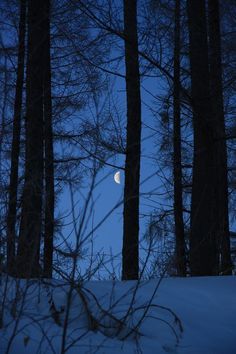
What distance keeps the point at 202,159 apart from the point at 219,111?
2.70 metres

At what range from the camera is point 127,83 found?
31.9 feet

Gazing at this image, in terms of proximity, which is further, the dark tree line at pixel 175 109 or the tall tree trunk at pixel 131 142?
the tall tree trunk at pixel 131 142

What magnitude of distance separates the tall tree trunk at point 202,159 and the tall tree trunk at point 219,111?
0.80 ft

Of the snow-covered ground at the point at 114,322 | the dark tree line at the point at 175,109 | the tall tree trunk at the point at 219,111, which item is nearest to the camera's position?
the snow-covered ground at the point at 114,322

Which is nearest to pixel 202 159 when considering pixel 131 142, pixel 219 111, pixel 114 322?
pixel 131 142

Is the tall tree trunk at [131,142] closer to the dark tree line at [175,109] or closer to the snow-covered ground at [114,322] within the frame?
the dark tree line at [175,109]

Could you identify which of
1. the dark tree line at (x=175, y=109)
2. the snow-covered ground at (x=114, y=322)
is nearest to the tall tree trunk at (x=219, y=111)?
the dark tree line at (x=175, y=109)

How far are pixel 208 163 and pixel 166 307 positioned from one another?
432 cm

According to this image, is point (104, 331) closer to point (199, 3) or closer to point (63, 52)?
point (199, 3)

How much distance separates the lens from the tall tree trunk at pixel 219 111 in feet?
28.3

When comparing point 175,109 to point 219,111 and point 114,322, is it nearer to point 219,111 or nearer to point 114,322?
point 219,111

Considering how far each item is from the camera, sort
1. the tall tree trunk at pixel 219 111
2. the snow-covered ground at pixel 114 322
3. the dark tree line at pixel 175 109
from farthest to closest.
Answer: the tall tree trunk at pixel 219 111
the dark tree line at pixel 175 109
the snow-covered ground at pixel 114 322

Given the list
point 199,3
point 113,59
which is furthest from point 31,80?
point 199,3

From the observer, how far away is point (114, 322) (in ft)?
10.2
